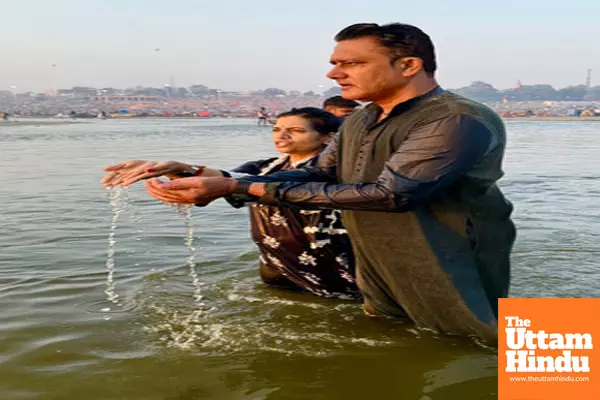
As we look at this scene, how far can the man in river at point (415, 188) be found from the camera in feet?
10.2

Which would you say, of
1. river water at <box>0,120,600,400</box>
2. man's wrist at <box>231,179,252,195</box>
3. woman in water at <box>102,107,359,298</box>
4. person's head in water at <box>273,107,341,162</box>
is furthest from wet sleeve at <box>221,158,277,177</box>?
man's wrist at <box>231,179,252,195</box>

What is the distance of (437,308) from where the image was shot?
11.6 feet

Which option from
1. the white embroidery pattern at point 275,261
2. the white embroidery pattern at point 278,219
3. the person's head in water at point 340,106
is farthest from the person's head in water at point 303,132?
the person's head in water at point 340,106

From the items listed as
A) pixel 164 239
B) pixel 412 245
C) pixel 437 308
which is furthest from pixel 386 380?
pixel 164 239

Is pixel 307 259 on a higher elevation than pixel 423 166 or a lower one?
lower

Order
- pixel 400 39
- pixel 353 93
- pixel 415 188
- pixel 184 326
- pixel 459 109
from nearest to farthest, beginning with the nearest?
1. pixel 415 188
2. pixel 459 109
3. pixel 400 39
4. pixel 353 93
5. pixel 184 326

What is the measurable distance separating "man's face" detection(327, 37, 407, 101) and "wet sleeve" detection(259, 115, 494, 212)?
0.31 m

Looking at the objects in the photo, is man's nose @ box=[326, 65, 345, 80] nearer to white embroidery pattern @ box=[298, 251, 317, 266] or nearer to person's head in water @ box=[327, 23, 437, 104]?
person's head in water @ box=[327, 23, 437, 104]

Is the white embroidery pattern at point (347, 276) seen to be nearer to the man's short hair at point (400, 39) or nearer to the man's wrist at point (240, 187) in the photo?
the man's wrist at point (240, 187)

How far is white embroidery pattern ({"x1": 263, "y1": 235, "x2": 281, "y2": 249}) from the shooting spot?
4.89 m

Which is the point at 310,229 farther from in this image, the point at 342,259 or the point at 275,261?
the point at 275,261

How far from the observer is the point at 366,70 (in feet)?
11.0

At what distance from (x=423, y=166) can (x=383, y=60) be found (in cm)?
59

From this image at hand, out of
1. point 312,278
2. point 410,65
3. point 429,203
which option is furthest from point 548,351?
point 312,278
